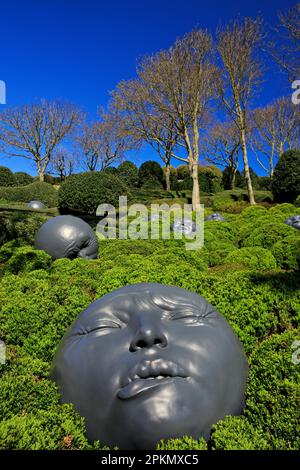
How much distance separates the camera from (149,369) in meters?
2.18

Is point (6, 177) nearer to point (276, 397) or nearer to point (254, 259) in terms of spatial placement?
point (254, 259)

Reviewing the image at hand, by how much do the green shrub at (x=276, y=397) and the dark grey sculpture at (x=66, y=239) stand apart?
573cm

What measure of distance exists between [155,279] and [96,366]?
2577 mm

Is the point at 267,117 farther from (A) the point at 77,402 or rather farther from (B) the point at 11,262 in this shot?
(A) the point at 77,402

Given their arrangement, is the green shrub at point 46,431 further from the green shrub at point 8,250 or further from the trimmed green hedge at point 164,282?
the green shrub at point 8,250

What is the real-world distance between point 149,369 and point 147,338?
20 cm

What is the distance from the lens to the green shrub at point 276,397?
7.71 ft

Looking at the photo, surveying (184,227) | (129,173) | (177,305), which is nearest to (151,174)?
(129,173)

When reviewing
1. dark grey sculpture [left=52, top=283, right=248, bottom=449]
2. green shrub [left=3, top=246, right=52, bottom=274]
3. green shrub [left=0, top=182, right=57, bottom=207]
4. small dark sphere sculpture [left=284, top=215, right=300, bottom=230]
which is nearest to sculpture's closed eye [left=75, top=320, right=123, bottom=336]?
dark grey sculpture [left=52, top=283, right=248, bottom=449]

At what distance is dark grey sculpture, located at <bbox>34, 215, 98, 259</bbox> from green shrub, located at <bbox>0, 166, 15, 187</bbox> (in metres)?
28.0

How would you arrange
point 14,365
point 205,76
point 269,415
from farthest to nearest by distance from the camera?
1. point 205,76
2. point 14,365
3. point 269,415

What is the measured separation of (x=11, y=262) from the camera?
24.3 feet

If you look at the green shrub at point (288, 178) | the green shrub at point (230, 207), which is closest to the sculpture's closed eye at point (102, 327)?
the green shrub at point (230, 207)
